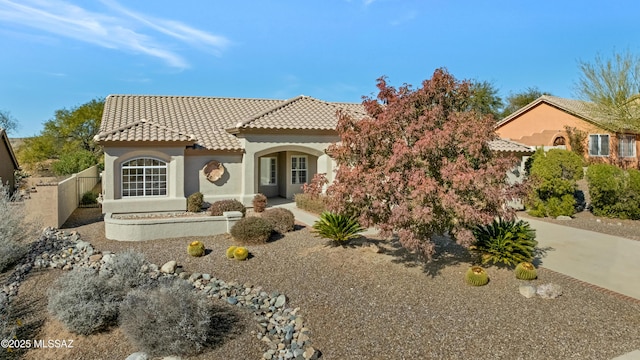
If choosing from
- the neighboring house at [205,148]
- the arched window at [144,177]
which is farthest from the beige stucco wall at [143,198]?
the arched window at [144,177]

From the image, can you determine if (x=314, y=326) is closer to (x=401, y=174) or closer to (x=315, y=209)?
(x=401, y=174)

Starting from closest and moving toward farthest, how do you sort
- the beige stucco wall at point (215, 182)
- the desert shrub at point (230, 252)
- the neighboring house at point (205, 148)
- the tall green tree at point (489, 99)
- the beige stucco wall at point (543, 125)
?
the desert shrub at point (230, 252)
the neighboring house at point (205, 148)
the beige stucco wall at point (215, 182)
the beige stucco wall at point (543, 125)
the tall green tree at point (489, 99)

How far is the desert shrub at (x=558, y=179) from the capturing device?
19.3m

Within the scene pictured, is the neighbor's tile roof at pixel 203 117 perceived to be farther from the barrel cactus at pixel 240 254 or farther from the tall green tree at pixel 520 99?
the tall green tree at pixel 520 99

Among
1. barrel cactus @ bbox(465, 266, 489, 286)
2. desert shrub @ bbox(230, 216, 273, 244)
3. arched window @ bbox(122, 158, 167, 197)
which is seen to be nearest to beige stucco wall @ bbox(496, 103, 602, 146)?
barrel cactus @ bbox(465, 266, 489, 286)

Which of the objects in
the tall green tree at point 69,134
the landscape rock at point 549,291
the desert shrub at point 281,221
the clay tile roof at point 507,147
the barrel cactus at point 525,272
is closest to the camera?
the landscape rock at point 549,291

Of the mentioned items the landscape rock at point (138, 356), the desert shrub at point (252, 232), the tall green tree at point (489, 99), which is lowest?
the landscape rock at point (138, 356)

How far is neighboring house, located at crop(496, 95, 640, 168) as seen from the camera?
97.7 feet

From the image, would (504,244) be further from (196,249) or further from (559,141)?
(559,141)

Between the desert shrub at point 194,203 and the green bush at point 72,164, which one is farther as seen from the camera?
the green bush at point 72,164

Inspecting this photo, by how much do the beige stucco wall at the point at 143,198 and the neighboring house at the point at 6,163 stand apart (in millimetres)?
10434

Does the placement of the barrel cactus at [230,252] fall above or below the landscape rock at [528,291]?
above

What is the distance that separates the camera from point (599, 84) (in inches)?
1027

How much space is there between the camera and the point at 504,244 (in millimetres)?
10555
